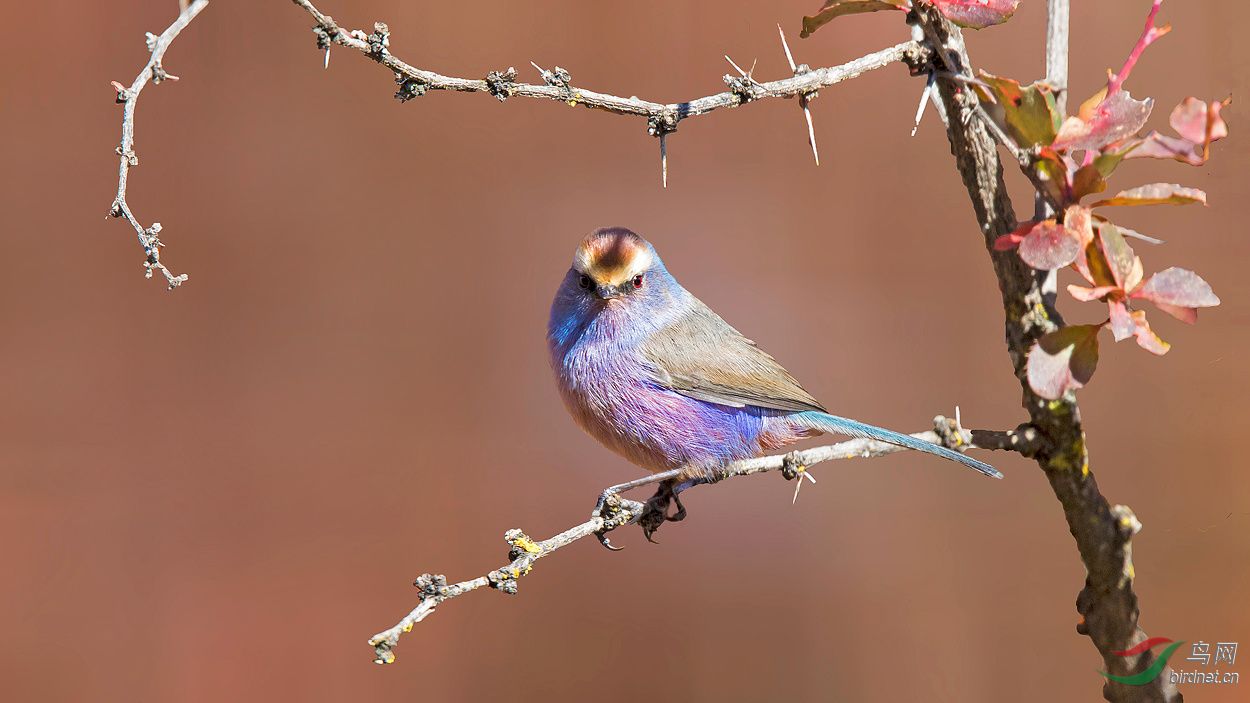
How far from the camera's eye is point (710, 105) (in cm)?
158

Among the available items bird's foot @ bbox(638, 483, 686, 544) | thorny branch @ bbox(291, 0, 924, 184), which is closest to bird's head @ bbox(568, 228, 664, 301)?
bird's foot @ bbox(638, 483, 686, 544)

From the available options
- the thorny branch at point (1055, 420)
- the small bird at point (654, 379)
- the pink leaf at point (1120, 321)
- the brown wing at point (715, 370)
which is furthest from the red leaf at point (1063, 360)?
the brown wing at point (715, 370)

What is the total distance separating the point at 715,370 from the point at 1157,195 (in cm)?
134

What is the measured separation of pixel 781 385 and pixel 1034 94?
127cm

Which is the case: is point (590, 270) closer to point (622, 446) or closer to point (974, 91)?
point (622, 446)

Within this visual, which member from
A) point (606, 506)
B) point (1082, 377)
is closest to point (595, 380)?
point (606, 506)

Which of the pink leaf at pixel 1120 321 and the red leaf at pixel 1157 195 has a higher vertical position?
the red leaf at pixel 1157 195

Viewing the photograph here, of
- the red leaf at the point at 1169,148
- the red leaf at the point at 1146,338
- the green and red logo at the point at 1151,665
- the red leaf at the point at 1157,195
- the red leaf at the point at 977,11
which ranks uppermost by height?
the red leaf at the point at 977,11

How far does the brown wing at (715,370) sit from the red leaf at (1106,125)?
1.20 m

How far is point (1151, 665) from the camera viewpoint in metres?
1.92

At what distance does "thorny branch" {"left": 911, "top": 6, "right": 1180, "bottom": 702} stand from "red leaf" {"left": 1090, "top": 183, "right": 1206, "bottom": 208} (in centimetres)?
40

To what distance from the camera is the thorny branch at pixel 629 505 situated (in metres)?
1.58

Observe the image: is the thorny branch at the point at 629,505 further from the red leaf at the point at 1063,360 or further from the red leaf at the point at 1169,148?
the red leaf at the point at 1169,148
